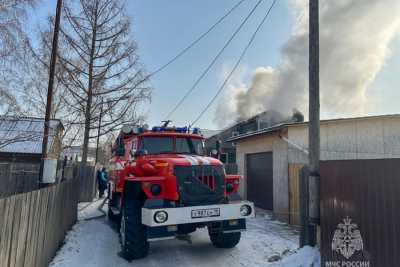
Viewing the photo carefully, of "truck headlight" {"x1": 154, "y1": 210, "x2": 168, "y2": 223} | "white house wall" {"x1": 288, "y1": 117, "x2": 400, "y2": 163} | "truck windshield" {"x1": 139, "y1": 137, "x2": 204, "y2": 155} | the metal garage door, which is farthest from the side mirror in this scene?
the metal garage door

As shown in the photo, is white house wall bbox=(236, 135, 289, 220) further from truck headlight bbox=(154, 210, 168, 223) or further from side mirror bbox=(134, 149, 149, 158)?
truck headlight bbox=(154, 210, 168, 223)

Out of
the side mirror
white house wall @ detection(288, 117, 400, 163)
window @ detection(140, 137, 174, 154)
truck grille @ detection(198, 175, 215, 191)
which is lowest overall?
truck grille @ detection(198, 175, 215, 191)

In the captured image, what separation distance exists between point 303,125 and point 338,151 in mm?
1335

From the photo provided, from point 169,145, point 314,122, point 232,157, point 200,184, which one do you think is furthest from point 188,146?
point 232,157

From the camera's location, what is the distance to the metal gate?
4012 mm

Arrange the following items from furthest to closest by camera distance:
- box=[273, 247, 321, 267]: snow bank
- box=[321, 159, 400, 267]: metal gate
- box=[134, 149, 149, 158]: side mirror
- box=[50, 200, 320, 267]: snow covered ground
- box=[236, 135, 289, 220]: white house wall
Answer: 1. box=[236, 135, 289, 220]: white house wall
2. box=[134, 149, 149, 158]: side mirror
3. box=[50, 200, 320, 267]: snow covered ground
4. box=[273, 247, 321, 267]: snow bank
5. box=[321, 159, 400, 267]: metal gate

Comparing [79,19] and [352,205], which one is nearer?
[352,205]

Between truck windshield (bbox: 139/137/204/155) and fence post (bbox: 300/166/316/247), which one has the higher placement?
truck windshield (bbox: 139/137/204/155)

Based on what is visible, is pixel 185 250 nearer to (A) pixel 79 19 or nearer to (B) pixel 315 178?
(B) pixel 315 178

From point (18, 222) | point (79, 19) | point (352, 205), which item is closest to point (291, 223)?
point (352, 205)

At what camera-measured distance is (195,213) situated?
5.97 m

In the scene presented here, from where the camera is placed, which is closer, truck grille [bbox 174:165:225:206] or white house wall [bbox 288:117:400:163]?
truck grille [bbox 174:165:225:206]

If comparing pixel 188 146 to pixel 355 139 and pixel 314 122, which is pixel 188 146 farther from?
pixel 355 139

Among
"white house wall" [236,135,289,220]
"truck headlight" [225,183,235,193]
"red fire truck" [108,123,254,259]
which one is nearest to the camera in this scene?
"red fire truck" [108,123,254,259]
